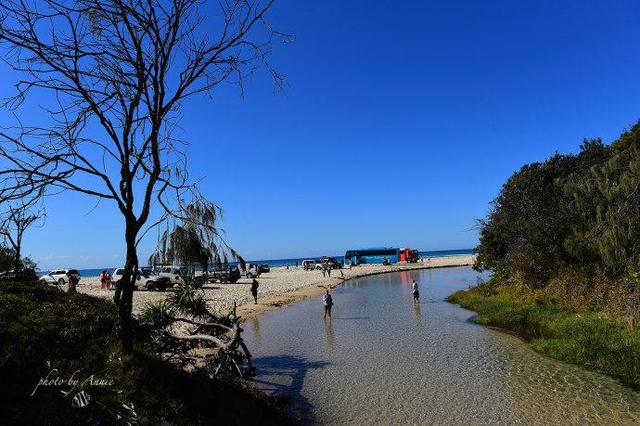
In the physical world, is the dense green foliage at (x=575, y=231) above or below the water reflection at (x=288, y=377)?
above

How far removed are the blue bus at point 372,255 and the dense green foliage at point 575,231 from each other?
185ft

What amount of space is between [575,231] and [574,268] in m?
1.99

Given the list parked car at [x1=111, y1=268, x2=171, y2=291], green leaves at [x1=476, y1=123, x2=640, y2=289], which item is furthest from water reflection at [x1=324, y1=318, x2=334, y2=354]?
parked car at [x1=111, y1=268, x2=171, y2=291]

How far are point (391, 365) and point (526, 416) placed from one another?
17.0ft

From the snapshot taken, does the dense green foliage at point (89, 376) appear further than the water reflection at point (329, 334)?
No

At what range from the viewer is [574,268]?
2297 centimetres

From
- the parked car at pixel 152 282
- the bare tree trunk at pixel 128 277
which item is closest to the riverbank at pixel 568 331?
the bare tree trunk at pixel 128 277

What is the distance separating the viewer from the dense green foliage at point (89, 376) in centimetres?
550

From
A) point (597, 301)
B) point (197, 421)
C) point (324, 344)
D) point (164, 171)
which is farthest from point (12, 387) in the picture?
point (597, 301)

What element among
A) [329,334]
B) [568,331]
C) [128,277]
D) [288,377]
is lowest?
[288,377]

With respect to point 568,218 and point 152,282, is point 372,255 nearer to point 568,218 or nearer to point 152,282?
point 152,282

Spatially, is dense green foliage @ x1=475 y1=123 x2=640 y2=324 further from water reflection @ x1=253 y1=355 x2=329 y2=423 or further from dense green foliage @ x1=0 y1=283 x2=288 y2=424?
dense green foliage @ x1=0 y1=283 x2=288 y2=424

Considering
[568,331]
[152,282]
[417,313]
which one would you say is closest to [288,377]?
[568,331]

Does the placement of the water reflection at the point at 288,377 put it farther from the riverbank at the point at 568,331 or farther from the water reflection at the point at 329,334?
the riverbank at the point at 568,331
